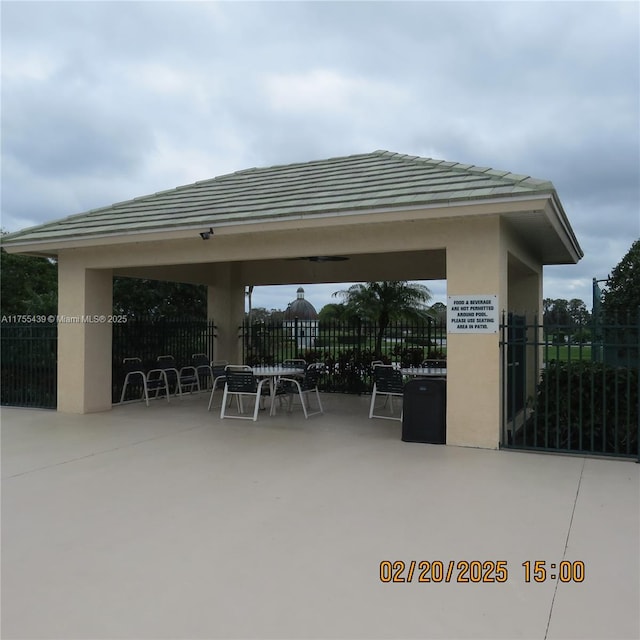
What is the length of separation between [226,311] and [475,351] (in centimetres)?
918

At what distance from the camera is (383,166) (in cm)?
A: 1009

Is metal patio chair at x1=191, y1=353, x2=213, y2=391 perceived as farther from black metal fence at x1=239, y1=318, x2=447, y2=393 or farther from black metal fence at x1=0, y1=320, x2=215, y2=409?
black metal fence at x1=239, y1=318, x2=447, y2=393

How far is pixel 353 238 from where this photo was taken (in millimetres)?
8430

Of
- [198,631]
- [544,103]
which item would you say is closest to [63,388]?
[198,631]

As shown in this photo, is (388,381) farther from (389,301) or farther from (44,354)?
(389,301)

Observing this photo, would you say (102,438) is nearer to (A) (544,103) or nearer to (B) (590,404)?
(B) (590,404)

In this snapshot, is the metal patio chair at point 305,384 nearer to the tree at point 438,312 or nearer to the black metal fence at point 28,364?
the black metal fence at point 28,364

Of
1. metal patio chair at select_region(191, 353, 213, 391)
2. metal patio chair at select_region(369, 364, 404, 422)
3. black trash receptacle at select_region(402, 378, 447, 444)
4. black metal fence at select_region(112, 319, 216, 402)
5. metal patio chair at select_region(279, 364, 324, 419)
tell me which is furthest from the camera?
metal patio chair at select_region(191, 353, 213, 391)

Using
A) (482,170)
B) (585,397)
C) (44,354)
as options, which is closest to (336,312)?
(44,354)

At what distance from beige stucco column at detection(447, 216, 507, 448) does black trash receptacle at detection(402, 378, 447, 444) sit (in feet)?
0.48

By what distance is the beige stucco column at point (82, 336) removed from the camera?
10.7 meters

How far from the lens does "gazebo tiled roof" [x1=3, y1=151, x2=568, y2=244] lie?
7492 millimetres

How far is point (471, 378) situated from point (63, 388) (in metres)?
7.99

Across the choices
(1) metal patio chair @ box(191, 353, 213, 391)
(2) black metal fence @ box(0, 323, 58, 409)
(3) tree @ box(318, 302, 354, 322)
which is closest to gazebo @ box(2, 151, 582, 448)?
(2) black metal fence @ box(0, 323, 58, 409)
